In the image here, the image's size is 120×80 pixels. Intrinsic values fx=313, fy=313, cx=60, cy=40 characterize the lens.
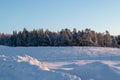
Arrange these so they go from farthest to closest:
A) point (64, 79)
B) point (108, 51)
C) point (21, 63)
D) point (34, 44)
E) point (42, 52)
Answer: point (34, 44), point (108, 51), point (42, 52), point (21, 63), point (64, 79)

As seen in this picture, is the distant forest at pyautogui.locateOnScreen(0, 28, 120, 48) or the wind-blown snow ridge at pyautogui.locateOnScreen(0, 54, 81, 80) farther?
the distant forest at pyautogui.locateOnScreen(0, 28, 120, 48)

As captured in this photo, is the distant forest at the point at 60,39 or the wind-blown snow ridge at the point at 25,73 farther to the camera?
the distant forest at the point at 60,39

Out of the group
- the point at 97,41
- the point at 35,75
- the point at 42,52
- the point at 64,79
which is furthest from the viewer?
the point at 97,41

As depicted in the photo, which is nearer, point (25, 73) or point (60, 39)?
point (25, 73)

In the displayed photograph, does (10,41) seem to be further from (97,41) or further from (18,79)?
(18,79)

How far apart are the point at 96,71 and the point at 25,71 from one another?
17.4 feet

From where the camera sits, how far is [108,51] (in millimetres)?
67812

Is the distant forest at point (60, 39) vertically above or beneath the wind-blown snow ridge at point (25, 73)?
above

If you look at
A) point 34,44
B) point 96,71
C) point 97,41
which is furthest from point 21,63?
point 97,41

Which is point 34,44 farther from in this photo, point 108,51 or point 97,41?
point 108,51

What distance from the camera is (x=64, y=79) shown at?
1302 centimetres

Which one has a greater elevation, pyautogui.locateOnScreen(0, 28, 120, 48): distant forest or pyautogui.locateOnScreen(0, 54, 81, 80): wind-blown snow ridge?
pyautogui.locateOnScreen(0, 28, 120, 48): distant forest

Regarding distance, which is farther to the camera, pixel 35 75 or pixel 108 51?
pixel 108 51

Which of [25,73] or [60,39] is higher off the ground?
[60,39]
